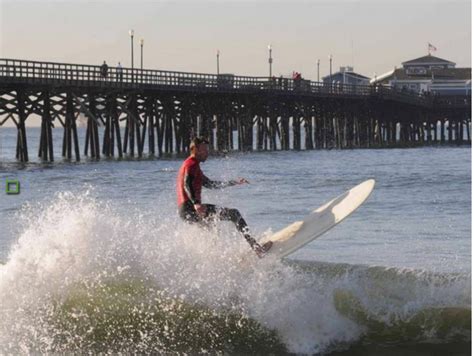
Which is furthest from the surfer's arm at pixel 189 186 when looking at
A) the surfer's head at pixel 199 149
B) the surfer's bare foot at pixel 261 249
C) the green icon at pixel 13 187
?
the green icon at pixel 13 187

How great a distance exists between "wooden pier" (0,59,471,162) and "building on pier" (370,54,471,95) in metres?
31.4

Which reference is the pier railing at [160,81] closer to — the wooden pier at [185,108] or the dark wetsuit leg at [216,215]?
the wooden pier at [185,108]

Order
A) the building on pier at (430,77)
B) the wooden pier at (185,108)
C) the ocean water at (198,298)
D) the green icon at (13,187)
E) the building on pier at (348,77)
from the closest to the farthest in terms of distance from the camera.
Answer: the ocean water at (198,298) < the green icon at (13,187) < the wooden pier at (185,108) < the building on pier at (430,77) < the building on pier at (348,77)

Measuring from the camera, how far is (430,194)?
24.0m

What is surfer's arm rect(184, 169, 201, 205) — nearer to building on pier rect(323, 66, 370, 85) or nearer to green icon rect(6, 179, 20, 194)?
green icon rect(6, 179, 20, 194)

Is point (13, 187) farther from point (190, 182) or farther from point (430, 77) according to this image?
point (430, 77)

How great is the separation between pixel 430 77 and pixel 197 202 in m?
97.2

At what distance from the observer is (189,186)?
9203 mm

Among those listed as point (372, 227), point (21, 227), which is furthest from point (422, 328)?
point (21, 227)

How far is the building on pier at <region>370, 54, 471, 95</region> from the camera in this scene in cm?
10062

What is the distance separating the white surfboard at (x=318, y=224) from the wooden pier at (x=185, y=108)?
87.0 feet

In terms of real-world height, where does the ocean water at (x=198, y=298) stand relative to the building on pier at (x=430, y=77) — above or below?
below

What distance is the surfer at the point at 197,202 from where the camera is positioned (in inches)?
362

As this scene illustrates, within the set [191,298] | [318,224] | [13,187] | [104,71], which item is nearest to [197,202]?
[191,298]
